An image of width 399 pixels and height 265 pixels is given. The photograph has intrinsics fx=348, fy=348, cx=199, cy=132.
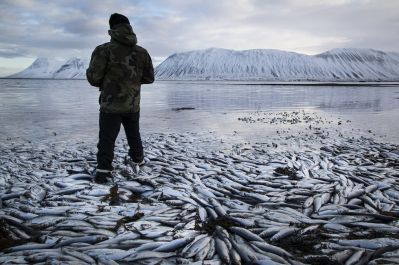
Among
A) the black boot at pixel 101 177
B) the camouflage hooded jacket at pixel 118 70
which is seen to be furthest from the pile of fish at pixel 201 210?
the camouflage hooded jacket at pixel 118 70

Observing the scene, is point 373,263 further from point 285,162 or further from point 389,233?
point 285,162

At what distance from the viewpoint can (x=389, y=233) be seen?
512cm

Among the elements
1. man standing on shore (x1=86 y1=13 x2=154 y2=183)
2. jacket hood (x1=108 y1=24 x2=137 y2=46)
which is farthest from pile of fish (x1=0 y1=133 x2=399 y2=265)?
jacket hood (x1=108 y1=24 x2=137 y2=46)

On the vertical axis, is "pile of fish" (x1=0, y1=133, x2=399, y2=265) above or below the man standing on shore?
below

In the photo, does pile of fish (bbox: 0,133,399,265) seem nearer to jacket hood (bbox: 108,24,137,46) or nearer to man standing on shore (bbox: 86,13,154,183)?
man standing on shore (bbox: 86,13,154,183)

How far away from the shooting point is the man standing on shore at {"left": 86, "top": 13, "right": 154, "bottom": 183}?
24.3ft

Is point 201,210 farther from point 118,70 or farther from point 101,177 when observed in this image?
point 118,70

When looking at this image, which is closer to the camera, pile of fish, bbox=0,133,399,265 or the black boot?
pile of fish, bbox=0,133,399,265

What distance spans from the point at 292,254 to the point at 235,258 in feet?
2.69

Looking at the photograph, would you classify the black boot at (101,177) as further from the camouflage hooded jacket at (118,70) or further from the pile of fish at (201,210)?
the camouflage hooded jacket at (118,70)

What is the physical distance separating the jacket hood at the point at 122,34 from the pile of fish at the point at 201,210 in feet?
9.83

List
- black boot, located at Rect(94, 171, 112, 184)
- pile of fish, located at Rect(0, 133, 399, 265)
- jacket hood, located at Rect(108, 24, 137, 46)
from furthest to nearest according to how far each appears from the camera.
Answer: black boot, located at Rect(94, 171, 112, 184) → jacket hood, located at Rect(108, 24, 137, 46) → pile of fish, located at Rect(0, 133, 399, 265)

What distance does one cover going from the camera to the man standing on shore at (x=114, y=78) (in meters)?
7.40

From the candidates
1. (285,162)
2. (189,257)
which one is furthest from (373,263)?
(285,162)
